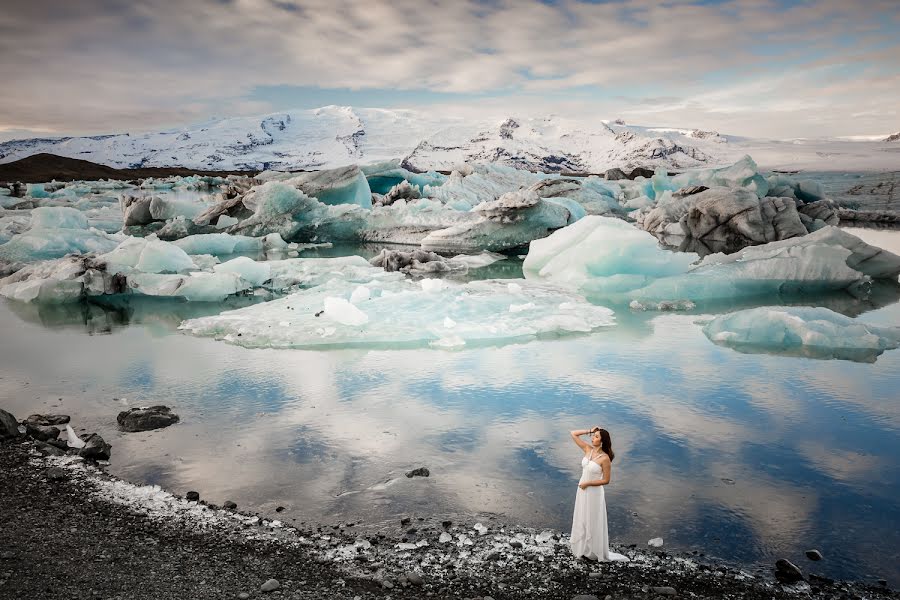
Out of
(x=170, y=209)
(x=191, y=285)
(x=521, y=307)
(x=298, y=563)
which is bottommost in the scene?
(x=298, y=563)

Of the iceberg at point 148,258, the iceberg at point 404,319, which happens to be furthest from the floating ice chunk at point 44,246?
the iceberg at point 404,319

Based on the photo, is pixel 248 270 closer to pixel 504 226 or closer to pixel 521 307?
pixel 521 307

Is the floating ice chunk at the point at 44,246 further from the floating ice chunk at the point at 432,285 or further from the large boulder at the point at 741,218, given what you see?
the large boulder at the point at 741,218

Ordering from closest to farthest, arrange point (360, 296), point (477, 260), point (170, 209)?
point (360, 296) < point (477, 260) < point (170, 209)

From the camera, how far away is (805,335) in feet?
25.7

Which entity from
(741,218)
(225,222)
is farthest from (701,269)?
(225,222)

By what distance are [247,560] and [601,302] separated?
27.6ft

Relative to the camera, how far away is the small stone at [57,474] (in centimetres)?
429

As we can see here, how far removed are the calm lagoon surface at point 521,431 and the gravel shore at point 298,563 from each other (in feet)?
0.69

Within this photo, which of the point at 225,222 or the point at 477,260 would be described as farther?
the point at 225,222

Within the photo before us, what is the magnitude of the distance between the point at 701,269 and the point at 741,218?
7.16 meters

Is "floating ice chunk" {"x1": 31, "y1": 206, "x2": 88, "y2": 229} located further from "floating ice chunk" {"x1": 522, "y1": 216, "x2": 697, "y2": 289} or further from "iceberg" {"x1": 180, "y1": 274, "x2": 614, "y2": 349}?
"floating ice chunk" {"x1": 522, "y1": 216, "x2": 697, "y2": 289}

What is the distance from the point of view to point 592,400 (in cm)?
598

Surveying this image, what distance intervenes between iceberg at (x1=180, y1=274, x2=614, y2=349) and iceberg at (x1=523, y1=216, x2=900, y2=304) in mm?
1578
